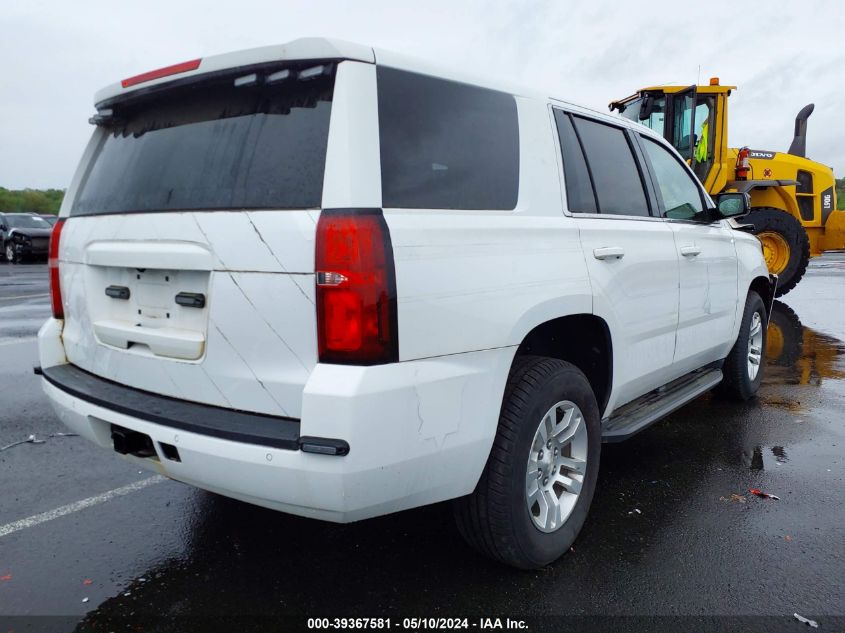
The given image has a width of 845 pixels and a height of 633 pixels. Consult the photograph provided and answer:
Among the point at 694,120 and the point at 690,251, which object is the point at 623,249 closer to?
the point at 690,251

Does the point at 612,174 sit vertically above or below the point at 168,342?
above

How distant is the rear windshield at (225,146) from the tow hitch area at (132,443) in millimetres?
830

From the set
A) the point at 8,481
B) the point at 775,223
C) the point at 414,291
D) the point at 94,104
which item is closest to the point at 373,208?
the point at 414,291

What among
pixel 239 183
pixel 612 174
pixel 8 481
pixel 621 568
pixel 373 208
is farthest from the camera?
pixel 8 481

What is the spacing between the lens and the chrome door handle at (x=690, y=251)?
3.72 m

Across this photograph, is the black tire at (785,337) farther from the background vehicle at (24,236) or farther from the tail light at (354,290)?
the background vehicle at (24,236)

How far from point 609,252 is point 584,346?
0.46 metres

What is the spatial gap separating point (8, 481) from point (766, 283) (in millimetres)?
5431

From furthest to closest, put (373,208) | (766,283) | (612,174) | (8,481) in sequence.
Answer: (766,283)
(8,481)
(612,174)
(373,208)

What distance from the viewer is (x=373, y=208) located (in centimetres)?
201

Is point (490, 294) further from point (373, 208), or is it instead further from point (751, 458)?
point (751, 458)

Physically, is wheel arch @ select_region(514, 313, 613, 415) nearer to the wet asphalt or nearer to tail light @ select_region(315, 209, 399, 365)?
the wet asphalt

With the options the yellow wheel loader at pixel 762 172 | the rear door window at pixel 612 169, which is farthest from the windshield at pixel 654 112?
the rear door window at pixel 612 169

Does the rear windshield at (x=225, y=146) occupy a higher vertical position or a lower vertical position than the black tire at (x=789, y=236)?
higher
